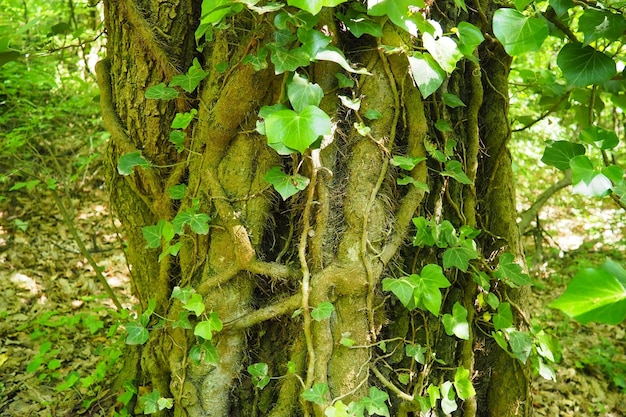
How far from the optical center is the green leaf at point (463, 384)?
1496 mm

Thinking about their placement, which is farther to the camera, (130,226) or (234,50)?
(130,226)

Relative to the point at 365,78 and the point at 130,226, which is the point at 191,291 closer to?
the point at 130,226

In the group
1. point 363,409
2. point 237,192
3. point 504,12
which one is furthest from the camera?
point 237,192

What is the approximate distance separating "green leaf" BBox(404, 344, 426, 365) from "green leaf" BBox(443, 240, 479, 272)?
26 cm

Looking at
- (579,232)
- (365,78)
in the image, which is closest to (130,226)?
(365,78)

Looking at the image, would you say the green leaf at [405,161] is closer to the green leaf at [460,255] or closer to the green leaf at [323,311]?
the green leaf at [460,255]

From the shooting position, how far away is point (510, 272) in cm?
158

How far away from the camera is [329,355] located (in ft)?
4.54

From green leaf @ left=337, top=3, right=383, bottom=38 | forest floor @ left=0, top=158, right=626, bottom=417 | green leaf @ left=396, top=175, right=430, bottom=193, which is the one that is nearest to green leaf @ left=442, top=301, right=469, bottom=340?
green leaf @ left=396, top=175, right=430, bottom=193

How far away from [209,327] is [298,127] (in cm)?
65

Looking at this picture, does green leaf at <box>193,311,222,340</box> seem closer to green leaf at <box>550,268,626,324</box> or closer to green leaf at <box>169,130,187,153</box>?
green leaf at <box>169,130,187,153</box>

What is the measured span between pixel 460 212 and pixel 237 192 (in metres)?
0.72

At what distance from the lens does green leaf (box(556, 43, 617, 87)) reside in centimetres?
127

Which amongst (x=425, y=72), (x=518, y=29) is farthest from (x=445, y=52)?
(x=518, y=29)
